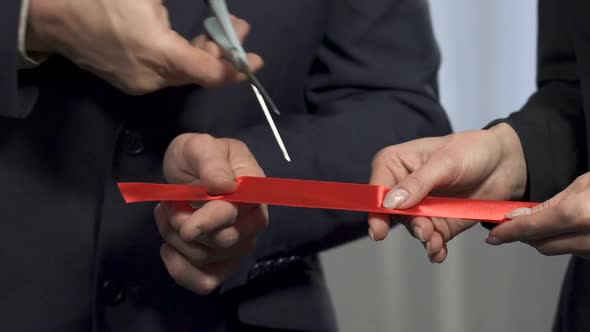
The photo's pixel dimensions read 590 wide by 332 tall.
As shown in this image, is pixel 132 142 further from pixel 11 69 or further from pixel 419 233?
pixel 419 233

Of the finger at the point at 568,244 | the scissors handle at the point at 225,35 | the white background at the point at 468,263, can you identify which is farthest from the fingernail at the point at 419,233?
the white background at the point at 468,263

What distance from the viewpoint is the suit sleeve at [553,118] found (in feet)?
2.60

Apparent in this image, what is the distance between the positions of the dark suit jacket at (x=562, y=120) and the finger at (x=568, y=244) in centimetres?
7

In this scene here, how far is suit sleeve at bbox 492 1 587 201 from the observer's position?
0.79 metres

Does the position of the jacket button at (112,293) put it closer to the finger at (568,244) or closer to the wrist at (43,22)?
the wrist at (43,22)

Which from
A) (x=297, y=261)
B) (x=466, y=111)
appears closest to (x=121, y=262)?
(x=297, y=261)

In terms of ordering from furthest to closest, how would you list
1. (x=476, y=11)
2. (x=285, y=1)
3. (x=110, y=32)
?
1. (x=476, y=11)
2. (x=285, y=1)
3. (x=110, y=32)

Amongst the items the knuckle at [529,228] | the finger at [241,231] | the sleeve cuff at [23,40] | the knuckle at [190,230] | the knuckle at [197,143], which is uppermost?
the sleeve cuff at [23,40]

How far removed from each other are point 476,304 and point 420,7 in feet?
2.63

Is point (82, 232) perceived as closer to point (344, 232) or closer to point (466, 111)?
point (344, 232)

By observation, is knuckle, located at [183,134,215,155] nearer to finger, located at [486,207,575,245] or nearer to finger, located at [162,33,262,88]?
finger, located at [162,33,262,88]

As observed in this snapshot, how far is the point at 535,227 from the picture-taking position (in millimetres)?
685

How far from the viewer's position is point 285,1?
886 mm

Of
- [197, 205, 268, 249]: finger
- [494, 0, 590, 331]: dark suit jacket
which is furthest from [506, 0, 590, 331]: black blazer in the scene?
[197, 205, 268, 249]: finger
